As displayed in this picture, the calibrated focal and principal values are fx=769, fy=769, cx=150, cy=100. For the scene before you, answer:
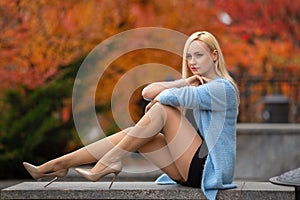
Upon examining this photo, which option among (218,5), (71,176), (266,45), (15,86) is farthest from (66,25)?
(266,45)

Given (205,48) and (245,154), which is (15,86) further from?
(205,48)

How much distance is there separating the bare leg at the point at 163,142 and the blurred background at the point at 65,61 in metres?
3.80

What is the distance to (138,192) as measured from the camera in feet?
17.3

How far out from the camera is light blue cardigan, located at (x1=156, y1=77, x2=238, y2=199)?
518 cm

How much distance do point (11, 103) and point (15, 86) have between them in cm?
28

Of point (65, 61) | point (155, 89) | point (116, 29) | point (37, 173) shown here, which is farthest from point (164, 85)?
point (116, 29)

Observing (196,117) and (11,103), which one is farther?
(11,103)

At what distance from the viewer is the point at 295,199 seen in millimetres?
5113

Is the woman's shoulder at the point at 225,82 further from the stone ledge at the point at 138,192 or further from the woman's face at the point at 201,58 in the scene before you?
the stone ledge at the point at 138,192

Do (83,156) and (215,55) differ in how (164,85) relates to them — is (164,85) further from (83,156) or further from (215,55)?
(83,156)

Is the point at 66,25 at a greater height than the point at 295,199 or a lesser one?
greater

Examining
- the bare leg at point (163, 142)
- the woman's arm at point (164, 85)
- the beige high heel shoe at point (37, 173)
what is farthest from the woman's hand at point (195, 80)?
the beige high heel shoe at point (37, 173)

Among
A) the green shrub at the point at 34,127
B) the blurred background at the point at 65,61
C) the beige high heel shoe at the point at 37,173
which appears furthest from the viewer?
the green shrub at the point at 34,127

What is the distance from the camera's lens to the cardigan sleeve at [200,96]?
204 inches
